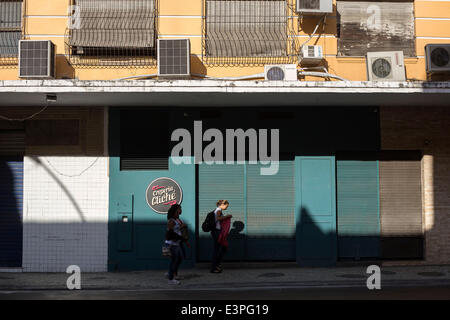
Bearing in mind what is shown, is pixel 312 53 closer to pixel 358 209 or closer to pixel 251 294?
pixel 358 209

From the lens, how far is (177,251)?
37.7 feet

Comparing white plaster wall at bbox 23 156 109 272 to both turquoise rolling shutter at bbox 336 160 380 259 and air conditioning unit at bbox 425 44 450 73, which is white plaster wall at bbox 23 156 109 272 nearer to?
turquoise rolling shutter at bbox 336 160 380 259

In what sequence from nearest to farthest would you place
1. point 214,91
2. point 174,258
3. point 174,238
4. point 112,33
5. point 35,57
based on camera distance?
→ point 174,238, point 174,258, point 214,91, point 35,57, point 112,33

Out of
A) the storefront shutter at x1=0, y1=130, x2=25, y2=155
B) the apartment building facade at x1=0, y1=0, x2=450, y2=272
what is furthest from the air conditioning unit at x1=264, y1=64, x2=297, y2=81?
the storefront shutter at x1=0, y1=130, x2=25, y2=155

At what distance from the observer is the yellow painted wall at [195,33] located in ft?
43.6

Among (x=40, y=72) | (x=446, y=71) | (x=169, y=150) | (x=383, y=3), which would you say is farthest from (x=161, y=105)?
(x=446, y=71)

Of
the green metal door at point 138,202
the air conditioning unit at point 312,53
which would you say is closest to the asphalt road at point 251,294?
the green metal door at point 138,202

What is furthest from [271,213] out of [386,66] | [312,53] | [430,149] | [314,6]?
[314,6]

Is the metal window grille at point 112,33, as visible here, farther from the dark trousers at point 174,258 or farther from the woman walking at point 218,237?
the dark trousers at point 174,258

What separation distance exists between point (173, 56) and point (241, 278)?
5.54 m

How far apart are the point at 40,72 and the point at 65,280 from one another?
5.02m

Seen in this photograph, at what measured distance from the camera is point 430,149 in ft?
46.5

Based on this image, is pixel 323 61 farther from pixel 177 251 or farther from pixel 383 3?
pixel 177 251

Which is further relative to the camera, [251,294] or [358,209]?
[358,209]
